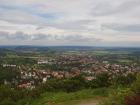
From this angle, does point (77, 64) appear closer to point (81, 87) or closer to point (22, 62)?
Answer: point (22, 62)

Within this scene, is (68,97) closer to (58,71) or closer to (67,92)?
(67,92)

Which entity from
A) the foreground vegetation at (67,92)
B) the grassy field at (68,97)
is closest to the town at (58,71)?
the foreground vegetation at (67,92)

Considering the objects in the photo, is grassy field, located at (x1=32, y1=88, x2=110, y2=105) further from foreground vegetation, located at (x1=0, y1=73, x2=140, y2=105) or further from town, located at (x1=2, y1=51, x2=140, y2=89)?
town, located at (x1=2, y1=51, x2=140, y2=89)

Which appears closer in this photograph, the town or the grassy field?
the grassy field

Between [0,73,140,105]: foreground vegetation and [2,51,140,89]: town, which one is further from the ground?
[0,73,140,105]: foreground vegetation

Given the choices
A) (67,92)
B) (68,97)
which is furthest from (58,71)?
(68,97)

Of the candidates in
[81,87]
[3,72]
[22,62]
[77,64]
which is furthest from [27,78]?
[81,87]

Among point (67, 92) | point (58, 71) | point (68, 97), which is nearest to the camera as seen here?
point (68, 97)

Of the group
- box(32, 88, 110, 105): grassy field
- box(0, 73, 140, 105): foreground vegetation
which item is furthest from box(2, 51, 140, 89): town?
box(32, 88, 110, 105): grassy field

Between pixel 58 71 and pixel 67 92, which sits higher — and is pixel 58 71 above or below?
below

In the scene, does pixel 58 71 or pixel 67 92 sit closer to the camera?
pixel 67 92

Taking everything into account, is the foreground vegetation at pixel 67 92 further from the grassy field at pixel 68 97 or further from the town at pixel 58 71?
the town at pixel 58 71
